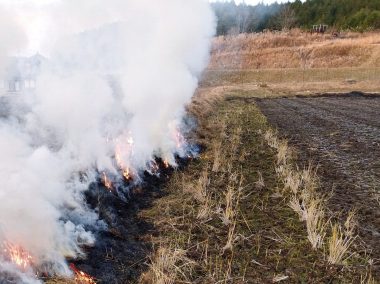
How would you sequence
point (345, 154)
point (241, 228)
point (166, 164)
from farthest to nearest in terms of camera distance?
1. point (345, 154)
2. point (166, 164)
3. point (241, 228)

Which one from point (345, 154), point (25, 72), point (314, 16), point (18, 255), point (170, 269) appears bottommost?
point (345, 154)

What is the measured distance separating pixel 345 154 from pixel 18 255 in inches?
371

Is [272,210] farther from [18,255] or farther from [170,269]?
[18,255]

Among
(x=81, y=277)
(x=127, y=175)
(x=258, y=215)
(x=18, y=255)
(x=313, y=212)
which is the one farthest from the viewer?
(x=127, y=175)

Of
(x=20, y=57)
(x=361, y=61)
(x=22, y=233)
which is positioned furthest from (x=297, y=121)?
(x=361, y=61)

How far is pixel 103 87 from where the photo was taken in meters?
11.1

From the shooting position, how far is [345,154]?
11.8 meters

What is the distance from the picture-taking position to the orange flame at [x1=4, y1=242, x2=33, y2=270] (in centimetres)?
504

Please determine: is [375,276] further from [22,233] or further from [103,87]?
[103,87]

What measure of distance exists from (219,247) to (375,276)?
2.12 metres

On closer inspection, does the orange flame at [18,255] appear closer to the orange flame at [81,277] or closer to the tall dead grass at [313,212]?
the orange flame at [81,277]

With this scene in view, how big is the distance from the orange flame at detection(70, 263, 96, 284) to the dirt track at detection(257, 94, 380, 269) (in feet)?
12.3

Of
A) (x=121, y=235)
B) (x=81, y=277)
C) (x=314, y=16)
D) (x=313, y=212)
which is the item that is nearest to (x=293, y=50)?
(x=314, y=16)

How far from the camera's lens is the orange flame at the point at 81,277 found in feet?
16.9
